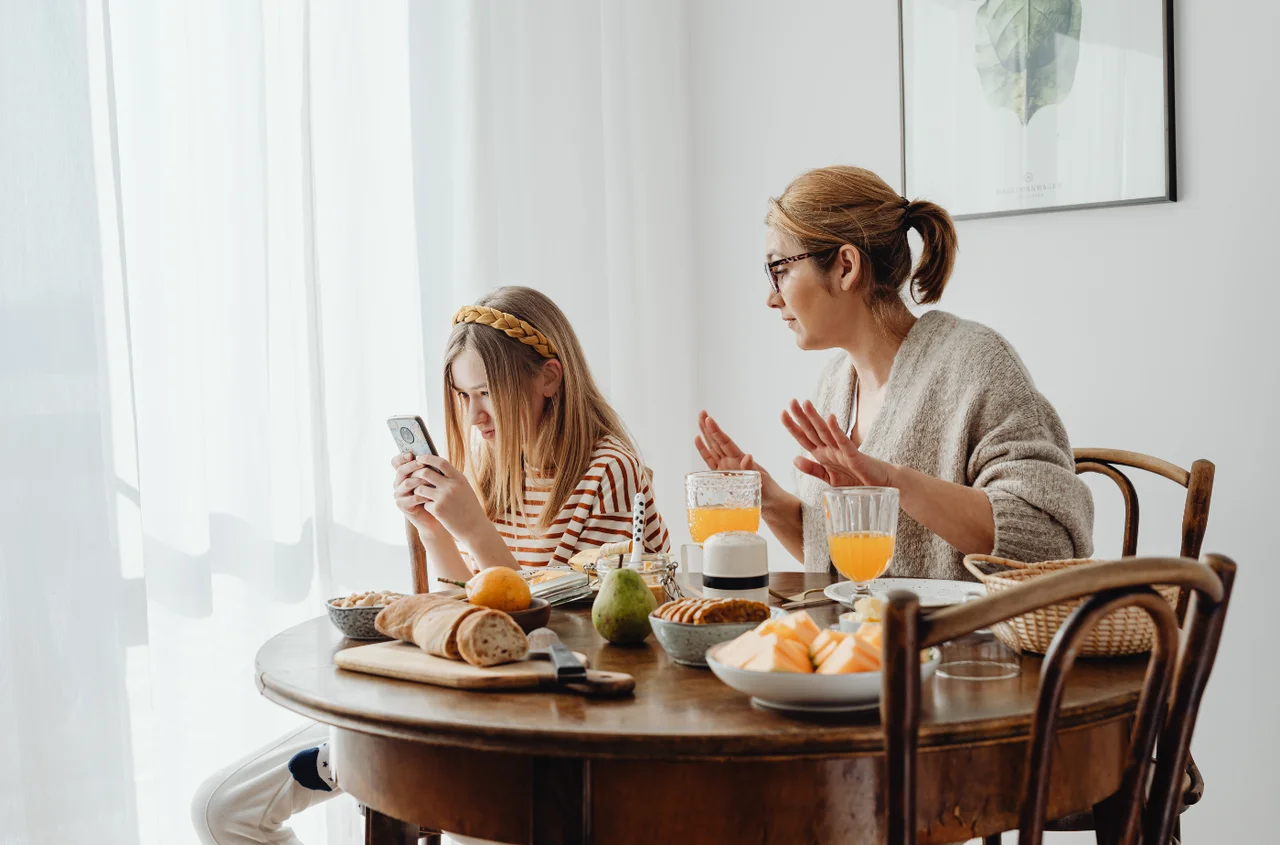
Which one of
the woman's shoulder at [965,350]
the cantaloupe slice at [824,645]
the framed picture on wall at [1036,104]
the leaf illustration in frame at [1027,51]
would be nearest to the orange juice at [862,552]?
the cantaloupe slice at [824,645]

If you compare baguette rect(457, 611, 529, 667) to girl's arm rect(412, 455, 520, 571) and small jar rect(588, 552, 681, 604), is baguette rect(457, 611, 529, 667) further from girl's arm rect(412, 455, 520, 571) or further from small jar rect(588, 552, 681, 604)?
girl's arm rect(412, 455, 520, 571)

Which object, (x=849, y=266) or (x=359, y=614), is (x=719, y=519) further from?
(x=849, y=266)

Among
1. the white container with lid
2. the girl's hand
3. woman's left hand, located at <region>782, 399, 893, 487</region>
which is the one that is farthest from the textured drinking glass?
the girl's hand

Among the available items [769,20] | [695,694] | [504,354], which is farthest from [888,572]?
[769,20]

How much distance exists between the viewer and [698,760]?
0.95 metres

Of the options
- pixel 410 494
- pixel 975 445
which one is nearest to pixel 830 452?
pixel 975 445

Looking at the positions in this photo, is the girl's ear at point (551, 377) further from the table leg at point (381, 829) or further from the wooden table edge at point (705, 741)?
the wooden table edge at point (705, 741)

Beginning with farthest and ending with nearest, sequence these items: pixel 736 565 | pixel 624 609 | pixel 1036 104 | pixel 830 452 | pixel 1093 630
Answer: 1. pixel 1036 104
2. pixel 830 452
3. pixel 736 565
4. pixel 624 609
5. pixel 1093 630

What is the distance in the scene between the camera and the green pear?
1296mm

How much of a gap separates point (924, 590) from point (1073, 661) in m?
0.56

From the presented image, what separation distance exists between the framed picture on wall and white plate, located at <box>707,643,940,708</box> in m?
1.81

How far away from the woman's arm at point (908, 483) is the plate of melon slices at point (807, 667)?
23.4 inches

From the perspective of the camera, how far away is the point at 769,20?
3148 millimetres

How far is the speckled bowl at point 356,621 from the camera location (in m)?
1.36
